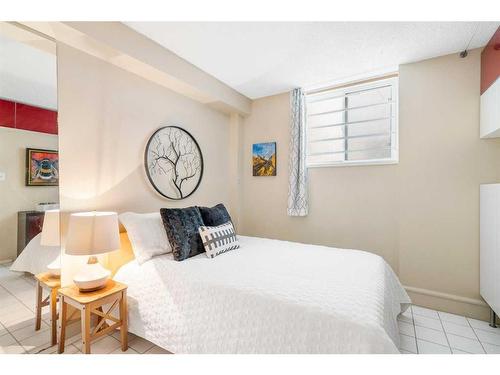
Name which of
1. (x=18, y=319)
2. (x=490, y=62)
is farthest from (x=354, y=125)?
(x=18, y=319)

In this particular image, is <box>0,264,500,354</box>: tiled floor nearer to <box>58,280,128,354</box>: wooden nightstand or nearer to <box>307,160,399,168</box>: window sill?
<box>58,280,128,354</box>: wooden nightstand

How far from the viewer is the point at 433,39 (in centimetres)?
206

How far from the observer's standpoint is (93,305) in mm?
1520

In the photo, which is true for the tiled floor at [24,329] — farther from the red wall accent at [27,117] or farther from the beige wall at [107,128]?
the red wall accent at [27,117]

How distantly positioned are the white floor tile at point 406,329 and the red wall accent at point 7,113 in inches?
126

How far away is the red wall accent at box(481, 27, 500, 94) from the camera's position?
187 centimetres

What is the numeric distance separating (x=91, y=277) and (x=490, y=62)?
347 cm

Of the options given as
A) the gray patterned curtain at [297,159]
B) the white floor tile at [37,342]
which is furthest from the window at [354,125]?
the white floor tile at [37,342]

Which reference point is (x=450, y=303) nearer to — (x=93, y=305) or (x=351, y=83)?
(x=351, y=83)

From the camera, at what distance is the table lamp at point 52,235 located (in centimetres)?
169
